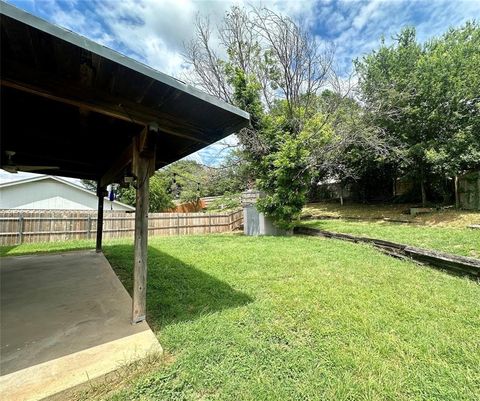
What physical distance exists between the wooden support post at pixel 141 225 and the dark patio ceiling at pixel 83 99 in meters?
0.29

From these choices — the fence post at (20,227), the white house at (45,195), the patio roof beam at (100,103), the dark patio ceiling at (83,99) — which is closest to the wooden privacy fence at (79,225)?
the fence post at (20,227)

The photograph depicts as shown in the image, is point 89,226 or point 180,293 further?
point 89,226

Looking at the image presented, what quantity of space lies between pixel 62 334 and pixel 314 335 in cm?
239

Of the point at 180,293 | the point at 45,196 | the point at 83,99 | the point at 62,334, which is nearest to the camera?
the point at 83,99

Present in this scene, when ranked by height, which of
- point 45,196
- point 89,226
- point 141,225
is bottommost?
point 89,226

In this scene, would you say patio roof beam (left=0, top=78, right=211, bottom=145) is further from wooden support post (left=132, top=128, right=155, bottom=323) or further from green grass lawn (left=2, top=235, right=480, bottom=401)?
green grass lawn (left=2, top=235, right=480, bottom=401)

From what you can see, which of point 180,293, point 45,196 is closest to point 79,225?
point 45,196

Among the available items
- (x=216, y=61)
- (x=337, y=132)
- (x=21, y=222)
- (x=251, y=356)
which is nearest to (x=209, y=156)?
(x=216, y=61)

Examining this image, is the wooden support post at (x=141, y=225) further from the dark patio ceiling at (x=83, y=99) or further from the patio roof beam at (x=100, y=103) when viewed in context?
the dark patio ceiling at (x=83, y=99)

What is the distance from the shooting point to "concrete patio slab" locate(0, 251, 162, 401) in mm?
1718

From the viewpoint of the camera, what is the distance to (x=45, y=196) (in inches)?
518

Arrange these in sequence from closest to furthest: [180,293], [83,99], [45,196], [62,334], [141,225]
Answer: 1. [83,99]
2. [62,334]
3. [141,225]
4. [180,293]
5. [45,196]

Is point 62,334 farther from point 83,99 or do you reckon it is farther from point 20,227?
point 20,227

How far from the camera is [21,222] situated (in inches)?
355
